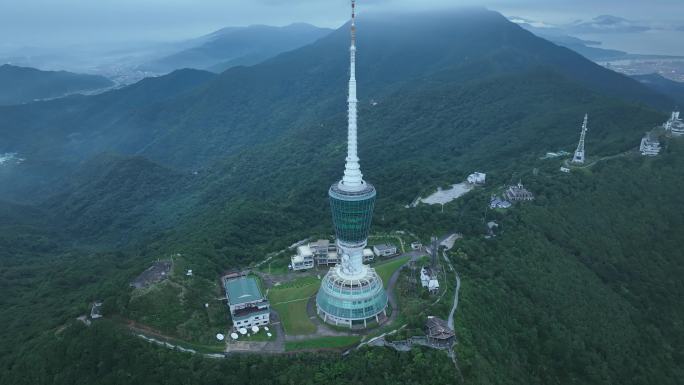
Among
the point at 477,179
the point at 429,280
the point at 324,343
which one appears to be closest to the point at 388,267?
the point at 429,280

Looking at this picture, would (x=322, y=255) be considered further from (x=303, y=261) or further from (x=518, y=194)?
(x=518, y=194)

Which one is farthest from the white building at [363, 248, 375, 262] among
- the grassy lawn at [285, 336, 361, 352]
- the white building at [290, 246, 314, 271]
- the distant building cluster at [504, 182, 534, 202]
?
the distant building cluster at [504, 182, 534, 202]

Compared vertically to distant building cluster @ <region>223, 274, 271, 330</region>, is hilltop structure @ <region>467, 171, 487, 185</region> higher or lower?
lower

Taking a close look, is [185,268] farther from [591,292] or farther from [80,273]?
[591,292]

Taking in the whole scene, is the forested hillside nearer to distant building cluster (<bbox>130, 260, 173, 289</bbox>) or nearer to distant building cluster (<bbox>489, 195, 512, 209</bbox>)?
distant building cluster (<bbox>489, 195, 512, 209</bbox>)

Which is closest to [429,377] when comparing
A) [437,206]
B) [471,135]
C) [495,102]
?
[437,206]
